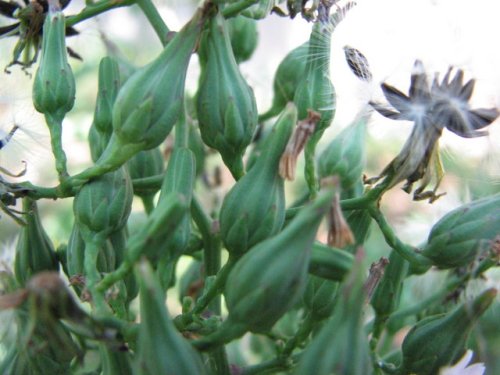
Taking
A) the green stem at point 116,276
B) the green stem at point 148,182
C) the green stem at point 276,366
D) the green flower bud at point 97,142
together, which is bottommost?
the green stem at point 276,366

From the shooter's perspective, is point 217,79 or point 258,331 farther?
point 217,79

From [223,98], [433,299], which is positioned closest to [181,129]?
[223,98]

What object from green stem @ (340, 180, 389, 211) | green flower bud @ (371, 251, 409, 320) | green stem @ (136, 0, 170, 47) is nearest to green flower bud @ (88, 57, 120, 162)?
green stem @ (136, 0, 170, 47)

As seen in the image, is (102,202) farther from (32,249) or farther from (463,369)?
(463,369)

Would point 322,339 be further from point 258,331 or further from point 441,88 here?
point 441,88

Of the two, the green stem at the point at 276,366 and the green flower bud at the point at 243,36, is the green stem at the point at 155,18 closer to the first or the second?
the green flower bud at the point at 243,36

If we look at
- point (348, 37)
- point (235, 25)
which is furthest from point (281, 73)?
point (348, 37)

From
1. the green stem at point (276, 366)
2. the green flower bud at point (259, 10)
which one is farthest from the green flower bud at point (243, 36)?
the green stem at point (276, 366)
